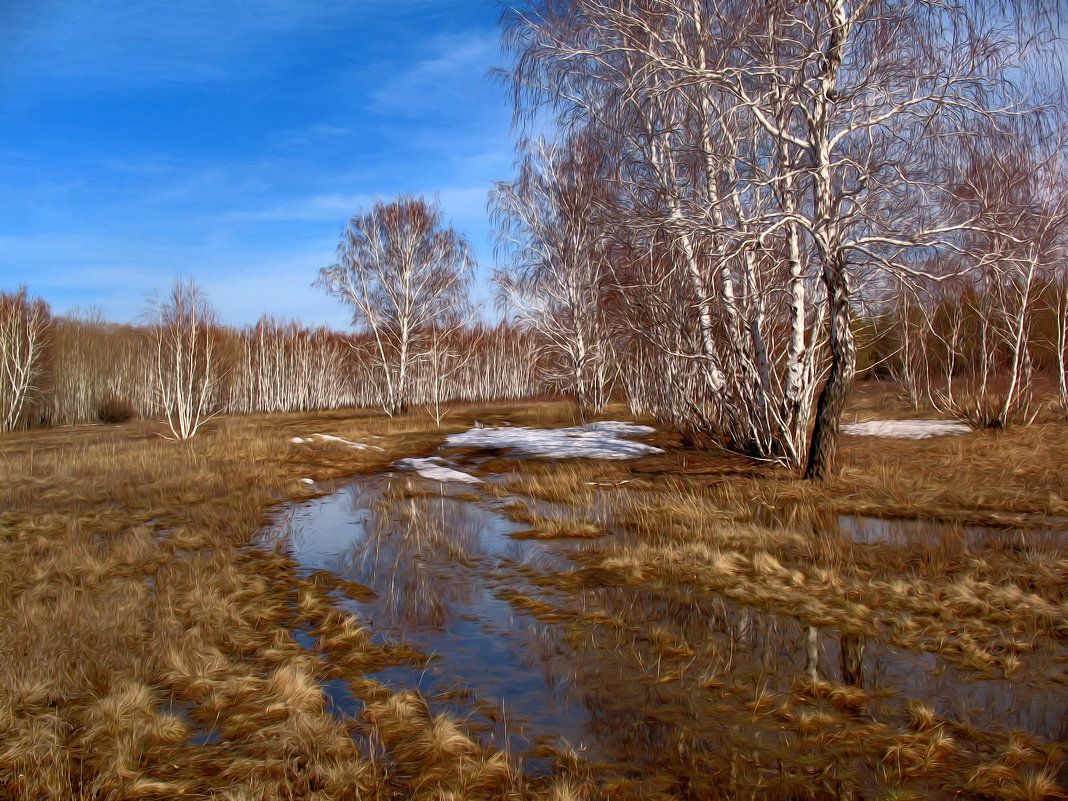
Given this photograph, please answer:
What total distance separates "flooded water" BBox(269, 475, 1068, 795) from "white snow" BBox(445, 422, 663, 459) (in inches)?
278

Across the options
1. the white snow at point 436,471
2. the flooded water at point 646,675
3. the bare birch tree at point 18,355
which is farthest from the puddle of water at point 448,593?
the bare birch tree at point 18,355

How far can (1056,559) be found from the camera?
17.3 ft

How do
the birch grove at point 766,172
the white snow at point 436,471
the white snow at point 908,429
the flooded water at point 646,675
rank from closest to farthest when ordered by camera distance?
1. the flooded water at point 646,675
2. the birch grove at point 766,172
3. the white snow at point 436,471
4. the white snow at point 908,429

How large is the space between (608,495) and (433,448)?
794cm

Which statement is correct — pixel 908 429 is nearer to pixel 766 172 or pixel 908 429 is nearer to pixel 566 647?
pixel 766 172

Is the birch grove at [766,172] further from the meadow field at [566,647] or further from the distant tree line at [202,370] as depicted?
the distant tree line at [202,370]

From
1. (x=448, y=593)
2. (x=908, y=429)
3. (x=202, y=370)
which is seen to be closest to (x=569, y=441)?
(x=908, y=429)

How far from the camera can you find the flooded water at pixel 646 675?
3027 millimetres

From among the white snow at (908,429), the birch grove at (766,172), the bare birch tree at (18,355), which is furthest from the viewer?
the bare birch tree at (18,355)

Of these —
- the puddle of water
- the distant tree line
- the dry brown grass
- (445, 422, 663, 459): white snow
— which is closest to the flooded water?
the puddle of water

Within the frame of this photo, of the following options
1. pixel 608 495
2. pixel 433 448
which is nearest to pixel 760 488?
pixel 608 495

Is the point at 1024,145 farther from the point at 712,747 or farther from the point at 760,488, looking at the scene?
the point at 712,747

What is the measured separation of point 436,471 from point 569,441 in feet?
11.7

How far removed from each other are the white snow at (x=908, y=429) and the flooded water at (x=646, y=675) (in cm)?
787
